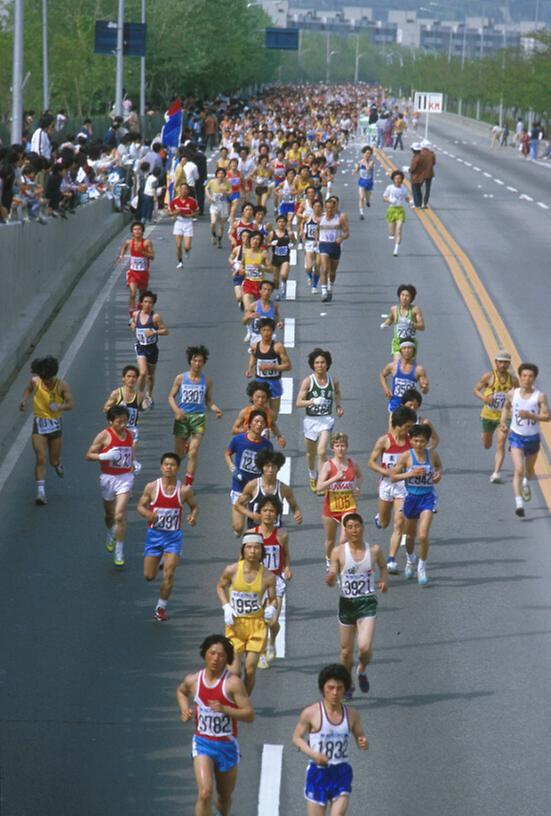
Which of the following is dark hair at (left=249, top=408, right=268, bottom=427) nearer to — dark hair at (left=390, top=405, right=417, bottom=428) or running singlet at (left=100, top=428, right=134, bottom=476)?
running singlet at (left=100, top=428, right=134, bottom=476)

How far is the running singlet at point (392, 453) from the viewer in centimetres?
1784

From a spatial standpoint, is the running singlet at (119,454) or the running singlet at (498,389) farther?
the running singlet at (498,389)

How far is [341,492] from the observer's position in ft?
56.9

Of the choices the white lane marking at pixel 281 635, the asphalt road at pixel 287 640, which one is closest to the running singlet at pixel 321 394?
the asphalt road at pixel 287 640

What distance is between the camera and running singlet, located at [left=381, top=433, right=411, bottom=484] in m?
17.8

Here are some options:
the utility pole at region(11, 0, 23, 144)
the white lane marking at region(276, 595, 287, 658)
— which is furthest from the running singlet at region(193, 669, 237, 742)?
the utility pole at region(11, 0, 23, 144)

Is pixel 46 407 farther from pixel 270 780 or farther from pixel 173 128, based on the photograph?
pixel 173 128

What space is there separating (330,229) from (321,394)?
1209cm

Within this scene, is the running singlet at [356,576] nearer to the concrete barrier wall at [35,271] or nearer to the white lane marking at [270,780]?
the white lane marking at [270,780]

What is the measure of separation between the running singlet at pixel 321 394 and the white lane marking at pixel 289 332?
27.0ft

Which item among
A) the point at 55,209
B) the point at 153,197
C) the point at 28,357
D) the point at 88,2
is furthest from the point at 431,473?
the point at 88,2

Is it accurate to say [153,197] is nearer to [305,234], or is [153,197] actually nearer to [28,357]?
[305,234]

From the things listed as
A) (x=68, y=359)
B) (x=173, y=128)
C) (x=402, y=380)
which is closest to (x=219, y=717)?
(x=402, y=380)

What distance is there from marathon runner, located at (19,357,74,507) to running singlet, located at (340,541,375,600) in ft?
18.3
